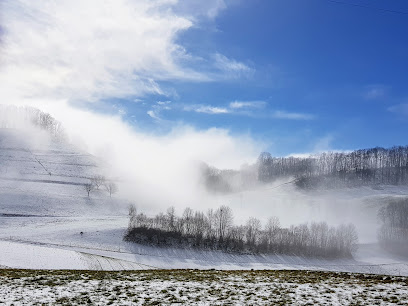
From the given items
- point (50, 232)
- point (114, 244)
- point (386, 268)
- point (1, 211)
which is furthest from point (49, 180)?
point (386, 268)

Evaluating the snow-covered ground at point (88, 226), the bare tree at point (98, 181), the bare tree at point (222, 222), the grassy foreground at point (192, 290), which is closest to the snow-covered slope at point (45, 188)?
the snow-covered ground at point (88, 226)

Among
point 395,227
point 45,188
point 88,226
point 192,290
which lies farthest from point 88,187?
point 192,290

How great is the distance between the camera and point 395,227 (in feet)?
425

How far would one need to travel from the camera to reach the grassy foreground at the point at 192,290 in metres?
15.0

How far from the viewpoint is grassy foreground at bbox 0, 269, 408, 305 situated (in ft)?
49.3

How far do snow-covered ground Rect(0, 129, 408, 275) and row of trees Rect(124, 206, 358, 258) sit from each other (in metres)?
4.48

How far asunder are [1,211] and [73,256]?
66346 mm

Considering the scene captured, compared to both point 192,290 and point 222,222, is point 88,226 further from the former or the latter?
point 192,290

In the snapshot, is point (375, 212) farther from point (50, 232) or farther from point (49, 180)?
point (49, 180)

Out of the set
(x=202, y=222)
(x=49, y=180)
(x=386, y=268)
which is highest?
(x=49, y=180)

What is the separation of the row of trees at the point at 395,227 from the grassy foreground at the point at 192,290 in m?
108

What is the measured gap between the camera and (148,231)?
295 ft

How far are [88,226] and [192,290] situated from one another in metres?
82.0

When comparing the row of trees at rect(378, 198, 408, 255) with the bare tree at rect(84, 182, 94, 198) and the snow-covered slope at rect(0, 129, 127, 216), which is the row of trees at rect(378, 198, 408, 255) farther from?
the bare tree at rect(84, 182, 94, 198)
